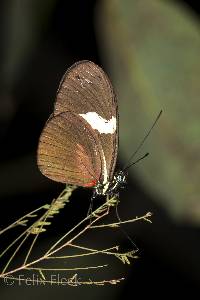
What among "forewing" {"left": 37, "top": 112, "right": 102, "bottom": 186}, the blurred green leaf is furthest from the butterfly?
the blurred green leaf

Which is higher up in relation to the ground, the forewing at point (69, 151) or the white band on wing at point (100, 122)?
the white band on wing at point (100, 122)

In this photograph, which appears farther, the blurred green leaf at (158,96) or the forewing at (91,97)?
the blurred green leaf at (158,96)

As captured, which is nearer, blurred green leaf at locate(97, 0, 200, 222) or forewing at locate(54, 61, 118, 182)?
forewing at locate(54, 61, 118, 182)

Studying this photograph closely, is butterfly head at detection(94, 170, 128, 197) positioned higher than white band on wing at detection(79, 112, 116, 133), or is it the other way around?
white band on wing at detection(79, 112, 116, 133)

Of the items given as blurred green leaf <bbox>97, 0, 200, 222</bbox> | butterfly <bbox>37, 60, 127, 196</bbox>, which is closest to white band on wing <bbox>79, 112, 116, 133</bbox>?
butterfly <bbox>37, 60, 127, 196</bbox>

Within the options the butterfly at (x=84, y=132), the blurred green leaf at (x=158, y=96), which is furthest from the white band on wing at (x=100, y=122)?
the blurred green leaf at (x=158, y=96)

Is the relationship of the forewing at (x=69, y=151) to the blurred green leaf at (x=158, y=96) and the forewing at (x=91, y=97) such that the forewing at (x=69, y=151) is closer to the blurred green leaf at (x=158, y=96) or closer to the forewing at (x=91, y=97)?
the forewing at (x=91, y=97)

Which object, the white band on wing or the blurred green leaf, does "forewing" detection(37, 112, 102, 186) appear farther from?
the blurred green leaf
